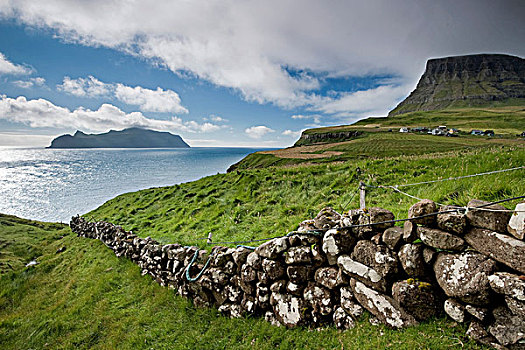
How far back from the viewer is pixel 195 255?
6777 mm

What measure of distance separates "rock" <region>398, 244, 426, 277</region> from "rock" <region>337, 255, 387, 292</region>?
48cm

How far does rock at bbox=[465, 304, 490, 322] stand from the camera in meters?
2.92

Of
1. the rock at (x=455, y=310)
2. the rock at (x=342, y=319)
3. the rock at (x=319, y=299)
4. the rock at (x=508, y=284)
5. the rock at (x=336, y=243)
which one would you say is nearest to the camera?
the rock at (x=508, y=284)

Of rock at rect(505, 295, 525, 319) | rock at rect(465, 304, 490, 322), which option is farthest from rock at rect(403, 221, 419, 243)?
rock at rect(505, 295, 525, 319)

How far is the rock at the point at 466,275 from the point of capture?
2.92 m

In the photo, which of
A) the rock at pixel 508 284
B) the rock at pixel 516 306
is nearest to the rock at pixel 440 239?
the rock at pixel 508 284

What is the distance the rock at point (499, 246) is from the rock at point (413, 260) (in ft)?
2.21

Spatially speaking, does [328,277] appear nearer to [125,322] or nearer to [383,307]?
[383,307]

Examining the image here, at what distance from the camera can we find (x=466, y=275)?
10.0 ft

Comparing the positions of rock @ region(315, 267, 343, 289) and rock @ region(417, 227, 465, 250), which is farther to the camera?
rock @ region(315, 267, 343, 289)

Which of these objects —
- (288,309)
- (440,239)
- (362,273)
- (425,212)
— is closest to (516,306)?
(440,239)

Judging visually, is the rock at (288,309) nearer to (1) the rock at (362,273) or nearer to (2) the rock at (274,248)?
(2) the rock at (274,248)

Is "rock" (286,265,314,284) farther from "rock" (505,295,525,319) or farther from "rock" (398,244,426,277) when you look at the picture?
"rock" (505,295,525,319)

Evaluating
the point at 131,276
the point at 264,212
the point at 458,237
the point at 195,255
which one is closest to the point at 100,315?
the point at 131,276
